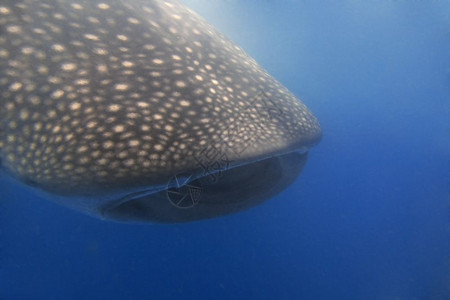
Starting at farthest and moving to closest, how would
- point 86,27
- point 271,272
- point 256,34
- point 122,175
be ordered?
→ point 256,34
point 271,272
point 86,27
point 122,175

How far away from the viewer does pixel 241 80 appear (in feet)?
6.42

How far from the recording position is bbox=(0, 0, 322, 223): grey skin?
130 centimetres

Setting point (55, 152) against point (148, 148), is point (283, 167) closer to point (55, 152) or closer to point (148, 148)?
point (148, 148)

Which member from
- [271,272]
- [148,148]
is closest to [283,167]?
[148,148]

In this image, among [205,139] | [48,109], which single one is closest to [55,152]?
[48,109]

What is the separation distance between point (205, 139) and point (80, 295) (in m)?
5.73

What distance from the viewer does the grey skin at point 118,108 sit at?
4.27ft

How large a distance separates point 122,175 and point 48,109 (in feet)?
1.78

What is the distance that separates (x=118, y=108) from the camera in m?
1.41

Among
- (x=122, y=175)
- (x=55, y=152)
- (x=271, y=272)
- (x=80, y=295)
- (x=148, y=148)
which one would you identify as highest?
(x=148, y=148)

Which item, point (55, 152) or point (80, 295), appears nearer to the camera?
point (55, 152)

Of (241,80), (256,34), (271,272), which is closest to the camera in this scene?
(241,80)

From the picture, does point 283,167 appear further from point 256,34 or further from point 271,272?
point 256,34

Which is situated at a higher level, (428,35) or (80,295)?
(428,35)
